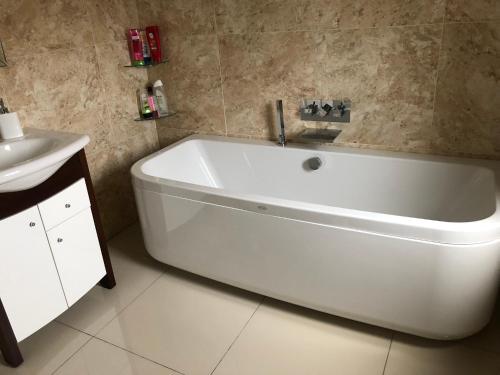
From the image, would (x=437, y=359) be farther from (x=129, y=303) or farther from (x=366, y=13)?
(x=366, y=13)

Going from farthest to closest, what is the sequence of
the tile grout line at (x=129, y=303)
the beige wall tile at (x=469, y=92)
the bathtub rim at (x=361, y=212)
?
the tile grout line at (x=129, y=303) < the beige wall tile at (x=469, y=92) < the bathtub rim at (x=361, y=212)

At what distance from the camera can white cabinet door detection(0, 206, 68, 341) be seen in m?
1.52

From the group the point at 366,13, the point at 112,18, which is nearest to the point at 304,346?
the point at 366,13

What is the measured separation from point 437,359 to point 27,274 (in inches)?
64.4

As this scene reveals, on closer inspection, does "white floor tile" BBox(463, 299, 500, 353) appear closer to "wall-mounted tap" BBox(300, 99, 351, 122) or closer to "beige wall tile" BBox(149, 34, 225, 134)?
"wall-mounted tap" BBox(300, 99, 351, 122)

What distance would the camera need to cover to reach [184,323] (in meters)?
1.85

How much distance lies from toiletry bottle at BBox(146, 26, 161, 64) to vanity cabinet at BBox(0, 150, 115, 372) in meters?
0.95

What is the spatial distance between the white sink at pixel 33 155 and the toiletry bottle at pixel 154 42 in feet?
2.89

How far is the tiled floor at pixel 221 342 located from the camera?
1579 mm

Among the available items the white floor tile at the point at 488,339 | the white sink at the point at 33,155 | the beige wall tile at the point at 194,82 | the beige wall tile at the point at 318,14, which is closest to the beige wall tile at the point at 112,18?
the beige wall tile at the point at 194,82

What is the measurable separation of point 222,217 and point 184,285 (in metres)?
0.53

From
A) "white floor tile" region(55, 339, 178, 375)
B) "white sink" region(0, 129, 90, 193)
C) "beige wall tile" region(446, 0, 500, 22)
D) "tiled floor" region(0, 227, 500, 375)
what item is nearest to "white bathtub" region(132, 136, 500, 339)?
"tiled floor" region(0, 227, 500, 375)

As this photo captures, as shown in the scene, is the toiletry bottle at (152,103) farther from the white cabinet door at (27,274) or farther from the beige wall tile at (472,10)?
the beige wall tile at (472,10)

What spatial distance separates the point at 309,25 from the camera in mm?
2043
